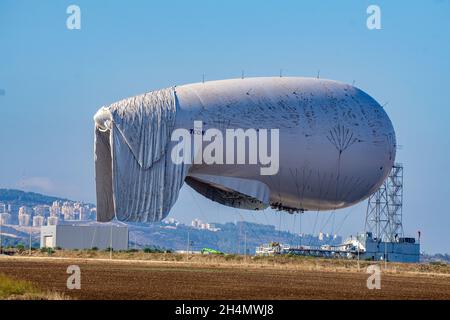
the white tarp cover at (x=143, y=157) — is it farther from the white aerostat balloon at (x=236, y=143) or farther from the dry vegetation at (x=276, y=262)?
the dry vegetation at (x=276, y=262)

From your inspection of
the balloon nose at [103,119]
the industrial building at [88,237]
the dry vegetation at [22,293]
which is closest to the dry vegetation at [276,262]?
the balloon nose at [103,119]

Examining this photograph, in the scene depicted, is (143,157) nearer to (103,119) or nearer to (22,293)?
(103,119)

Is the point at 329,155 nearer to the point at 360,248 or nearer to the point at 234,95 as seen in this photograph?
the point at 234,95

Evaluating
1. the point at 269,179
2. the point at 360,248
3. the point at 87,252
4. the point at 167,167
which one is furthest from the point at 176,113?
the point at 360,248

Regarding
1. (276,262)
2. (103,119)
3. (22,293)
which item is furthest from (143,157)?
(22,293)

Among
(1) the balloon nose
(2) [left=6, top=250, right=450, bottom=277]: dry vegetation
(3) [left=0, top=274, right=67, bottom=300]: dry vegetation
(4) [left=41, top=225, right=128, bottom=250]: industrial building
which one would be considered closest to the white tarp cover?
(1) the balloon nose
